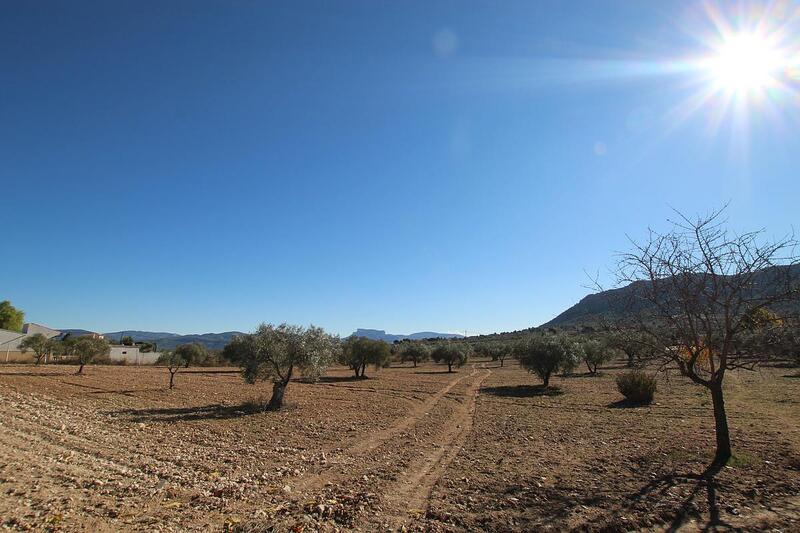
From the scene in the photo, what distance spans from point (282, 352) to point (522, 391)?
18.8m

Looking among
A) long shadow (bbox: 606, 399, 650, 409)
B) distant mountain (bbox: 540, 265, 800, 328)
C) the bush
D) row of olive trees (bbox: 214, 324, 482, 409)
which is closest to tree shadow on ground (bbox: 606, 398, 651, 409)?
long shadow (bbox: 606, 399, 650, 409)

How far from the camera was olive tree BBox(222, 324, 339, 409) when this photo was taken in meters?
24.0

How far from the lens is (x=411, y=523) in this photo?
7516 mm

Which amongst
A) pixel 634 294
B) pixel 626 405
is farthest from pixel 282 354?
pixel 626 405

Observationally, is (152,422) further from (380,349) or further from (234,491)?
(380,349)

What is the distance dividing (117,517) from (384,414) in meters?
15.1

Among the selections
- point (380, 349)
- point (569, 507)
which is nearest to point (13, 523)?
point (569, 507)

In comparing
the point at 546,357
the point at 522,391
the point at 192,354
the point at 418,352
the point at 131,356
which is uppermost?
the point at 546,357

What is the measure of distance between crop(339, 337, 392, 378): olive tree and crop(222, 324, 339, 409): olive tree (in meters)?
25.1

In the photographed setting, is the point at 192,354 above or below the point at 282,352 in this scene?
below

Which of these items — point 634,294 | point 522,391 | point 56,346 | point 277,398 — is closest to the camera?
point 634,294

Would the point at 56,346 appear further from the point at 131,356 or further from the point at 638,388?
the point at 638,388

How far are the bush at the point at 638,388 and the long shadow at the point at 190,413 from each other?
66.3 feet

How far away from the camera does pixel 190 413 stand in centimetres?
2044
